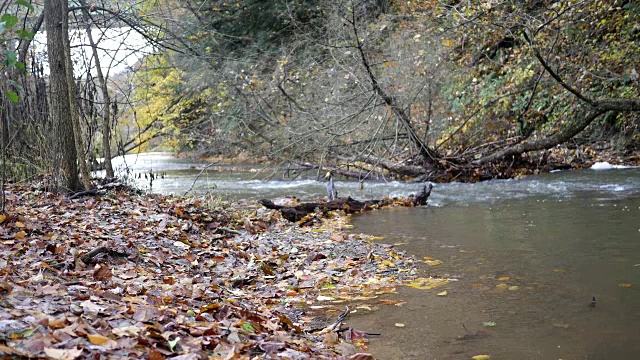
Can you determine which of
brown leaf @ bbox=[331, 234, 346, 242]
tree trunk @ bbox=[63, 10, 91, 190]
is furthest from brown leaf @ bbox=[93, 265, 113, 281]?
tree trunk @ bbox=[63, 10, 91, 190]

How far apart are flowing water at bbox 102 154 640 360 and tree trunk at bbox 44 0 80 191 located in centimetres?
453

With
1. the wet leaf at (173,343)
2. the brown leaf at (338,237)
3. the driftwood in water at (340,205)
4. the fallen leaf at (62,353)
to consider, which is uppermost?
the fallen leaf at (62,353)

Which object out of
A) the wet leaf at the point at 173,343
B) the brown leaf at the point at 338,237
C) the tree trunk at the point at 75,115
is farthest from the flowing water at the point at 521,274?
Result: the tree trunk at the point at 75,115

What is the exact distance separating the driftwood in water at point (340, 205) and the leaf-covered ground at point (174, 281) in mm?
788

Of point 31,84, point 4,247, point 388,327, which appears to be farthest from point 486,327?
point 31,84

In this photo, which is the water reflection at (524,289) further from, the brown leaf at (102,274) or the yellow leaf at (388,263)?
the brown leaf at (102,274)

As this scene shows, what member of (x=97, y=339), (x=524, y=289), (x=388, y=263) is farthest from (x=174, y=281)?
(x=524, y=289)

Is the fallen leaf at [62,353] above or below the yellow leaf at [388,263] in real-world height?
above

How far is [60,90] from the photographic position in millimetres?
8383

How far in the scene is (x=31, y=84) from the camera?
9672mm

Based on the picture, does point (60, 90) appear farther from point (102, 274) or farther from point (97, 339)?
point (97, 339)

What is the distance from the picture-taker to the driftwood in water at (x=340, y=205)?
9.51 metres

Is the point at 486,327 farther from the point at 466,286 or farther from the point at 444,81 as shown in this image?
the point at 444,81

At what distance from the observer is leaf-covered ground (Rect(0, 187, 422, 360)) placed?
110 inches
